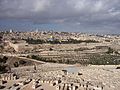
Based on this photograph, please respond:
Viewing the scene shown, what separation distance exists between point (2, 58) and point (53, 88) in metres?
27.9

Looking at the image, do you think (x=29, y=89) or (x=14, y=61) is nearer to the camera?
(x=29, y=89)

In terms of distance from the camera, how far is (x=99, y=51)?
3061 inches

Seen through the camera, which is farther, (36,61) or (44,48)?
(44,48)

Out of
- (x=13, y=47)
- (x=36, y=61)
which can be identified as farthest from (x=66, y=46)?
(x=36, y=61)

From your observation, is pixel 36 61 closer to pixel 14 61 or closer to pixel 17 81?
pixel 14 61

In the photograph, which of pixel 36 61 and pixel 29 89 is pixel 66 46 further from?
pixel 29 89

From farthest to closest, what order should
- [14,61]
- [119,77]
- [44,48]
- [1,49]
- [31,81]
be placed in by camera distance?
1. [44,48]
2. [1,49]
3. [14,61]
4. [119,77]
5. [31,81]

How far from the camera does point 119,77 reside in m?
36.7

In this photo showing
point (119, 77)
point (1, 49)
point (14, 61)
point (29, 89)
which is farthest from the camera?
point (1, 49)

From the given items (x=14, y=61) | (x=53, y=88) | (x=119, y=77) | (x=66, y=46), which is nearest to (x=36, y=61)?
(x=14, y=61)

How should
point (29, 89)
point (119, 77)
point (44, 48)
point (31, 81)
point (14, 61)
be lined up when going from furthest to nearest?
point (44, 48), point (14, 61), point (119, 77), point (31, 81), point (29, 89)

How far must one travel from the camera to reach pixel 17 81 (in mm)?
31047

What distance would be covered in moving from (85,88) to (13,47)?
5596 cm

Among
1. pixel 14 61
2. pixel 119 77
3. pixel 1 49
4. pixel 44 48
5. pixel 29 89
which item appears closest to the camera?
pixel 29 89
